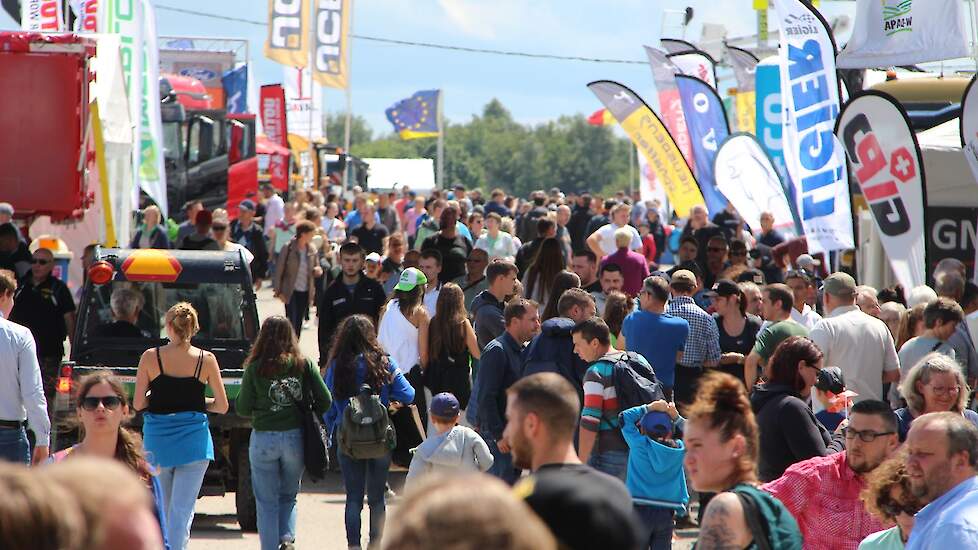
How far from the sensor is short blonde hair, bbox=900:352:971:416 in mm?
6262

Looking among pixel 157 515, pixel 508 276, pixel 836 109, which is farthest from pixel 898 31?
pixel 157 515

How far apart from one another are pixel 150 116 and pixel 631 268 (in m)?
7.01

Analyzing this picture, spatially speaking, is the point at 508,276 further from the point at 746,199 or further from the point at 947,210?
the point at 746,199

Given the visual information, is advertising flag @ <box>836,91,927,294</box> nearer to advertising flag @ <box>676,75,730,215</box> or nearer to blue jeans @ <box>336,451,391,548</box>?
blue jeans @ <box>336,451,391,548</box>

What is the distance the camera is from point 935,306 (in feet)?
27.5

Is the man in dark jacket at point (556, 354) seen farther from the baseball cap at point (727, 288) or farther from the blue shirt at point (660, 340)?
the baseball cap at point (727, 288)

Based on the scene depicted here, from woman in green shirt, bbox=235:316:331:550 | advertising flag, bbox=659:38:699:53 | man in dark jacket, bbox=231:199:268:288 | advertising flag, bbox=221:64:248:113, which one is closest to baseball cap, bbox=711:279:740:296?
woman in green shirt, bbox=235:316:331:550

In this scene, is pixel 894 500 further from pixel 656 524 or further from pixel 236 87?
pixel 236 87

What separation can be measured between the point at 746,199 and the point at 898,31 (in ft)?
13.8

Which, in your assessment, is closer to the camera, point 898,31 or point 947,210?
point 898,31

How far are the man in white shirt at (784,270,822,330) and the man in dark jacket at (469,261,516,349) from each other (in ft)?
7.41

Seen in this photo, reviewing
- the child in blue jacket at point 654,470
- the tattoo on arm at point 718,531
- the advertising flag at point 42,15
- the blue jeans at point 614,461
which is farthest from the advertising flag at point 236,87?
the tattoo on arm at point 718,531

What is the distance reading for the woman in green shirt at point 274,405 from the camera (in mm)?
8047

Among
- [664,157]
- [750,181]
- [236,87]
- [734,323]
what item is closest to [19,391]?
[734,323]
